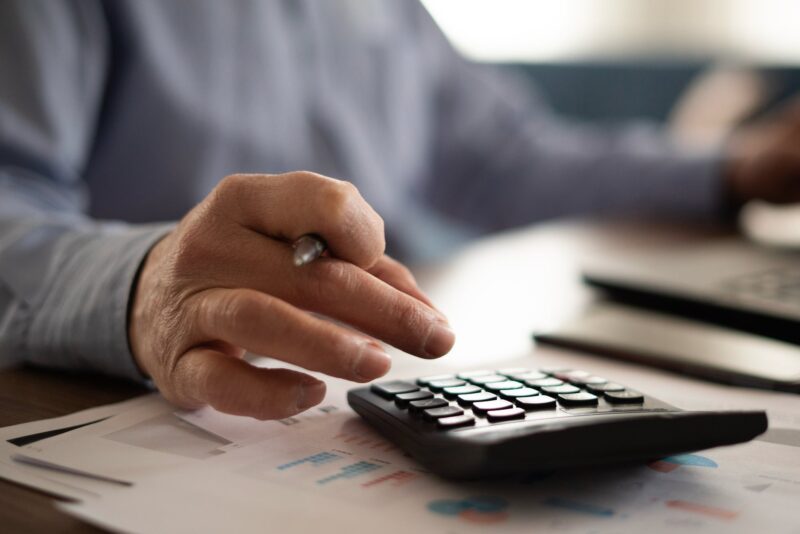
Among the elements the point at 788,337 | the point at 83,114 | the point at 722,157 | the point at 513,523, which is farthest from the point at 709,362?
the point at 722,157

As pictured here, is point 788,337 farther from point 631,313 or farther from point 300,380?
point 300,380

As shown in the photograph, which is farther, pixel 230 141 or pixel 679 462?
pixel 230 141

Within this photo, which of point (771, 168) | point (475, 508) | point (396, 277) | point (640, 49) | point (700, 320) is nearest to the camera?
point (475, 508)

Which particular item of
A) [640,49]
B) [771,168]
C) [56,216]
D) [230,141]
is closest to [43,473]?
[56,216]

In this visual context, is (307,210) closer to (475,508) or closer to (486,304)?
(475,508)

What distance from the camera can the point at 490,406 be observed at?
0.29 meters

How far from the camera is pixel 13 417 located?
32cm

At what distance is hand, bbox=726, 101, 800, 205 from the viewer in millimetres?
960

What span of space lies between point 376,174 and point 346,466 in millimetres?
736

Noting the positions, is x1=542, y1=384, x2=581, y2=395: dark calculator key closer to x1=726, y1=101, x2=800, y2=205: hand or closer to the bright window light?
x1=726, y1=101, x2=800, y2=205: hand

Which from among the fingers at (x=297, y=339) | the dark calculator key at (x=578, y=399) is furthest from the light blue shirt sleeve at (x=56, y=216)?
the dark calculator key at (x=578, y=399)

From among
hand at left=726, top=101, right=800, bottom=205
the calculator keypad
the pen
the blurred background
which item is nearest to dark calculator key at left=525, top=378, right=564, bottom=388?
the calculator keypad

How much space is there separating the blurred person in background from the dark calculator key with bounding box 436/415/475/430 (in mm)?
31

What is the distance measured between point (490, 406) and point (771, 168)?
32.7 inches
